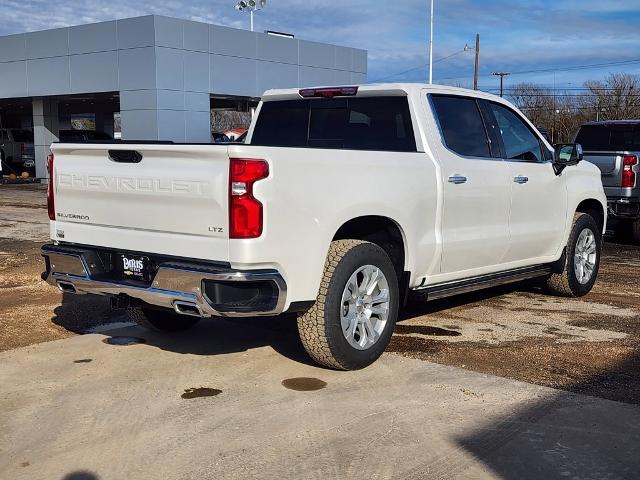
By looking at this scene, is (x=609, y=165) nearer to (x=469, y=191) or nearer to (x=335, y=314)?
(x=469, y=191)

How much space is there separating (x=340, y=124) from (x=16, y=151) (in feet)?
101

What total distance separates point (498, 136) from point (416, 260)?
1756 mm

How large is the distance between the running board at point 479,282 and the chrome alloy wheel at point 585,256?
0.60m

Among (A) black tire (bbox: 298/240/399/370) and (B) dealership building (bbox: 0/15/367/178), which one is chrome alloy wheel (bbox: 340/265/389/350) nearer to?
(A) black tire (bbox: 298/240/399/370)

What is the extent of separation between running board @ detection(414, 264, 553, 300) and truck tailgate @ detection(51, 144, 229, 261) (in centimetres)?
211

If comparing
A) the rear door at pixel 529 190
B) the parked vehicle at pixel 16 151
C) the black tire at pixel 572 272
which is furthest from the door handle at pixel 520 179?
the parked vehicle at pixel 16 151

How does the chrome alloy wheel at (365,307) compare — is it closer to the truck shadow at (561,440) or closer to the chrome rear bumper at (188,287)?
the chrome rear bumper at (188,287)

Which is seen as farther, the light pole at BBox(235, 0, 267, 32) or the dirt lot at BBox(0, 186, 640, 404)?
the light pole at BBox(235, 0, 267, 32)

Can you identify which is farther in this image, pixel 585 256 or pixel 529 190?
pixel 585 256

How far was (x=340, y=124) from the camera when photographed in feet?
21.8

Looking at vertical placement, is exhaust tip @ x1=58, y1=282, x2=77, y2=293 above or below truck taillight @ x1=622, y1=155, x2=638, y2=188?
below

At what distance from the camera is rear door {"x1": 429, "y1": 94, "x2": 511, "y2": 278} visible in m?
6.14

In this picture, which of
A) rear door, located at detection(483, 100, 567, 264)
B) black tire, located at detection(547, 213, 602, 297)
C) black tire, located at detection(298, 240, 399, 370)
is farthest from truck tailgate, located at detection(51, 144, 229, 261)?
black tire, located at detection(547, 213, 602, 297)

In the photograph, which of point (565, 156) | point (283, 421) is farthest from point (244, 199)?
point (565, 156)
